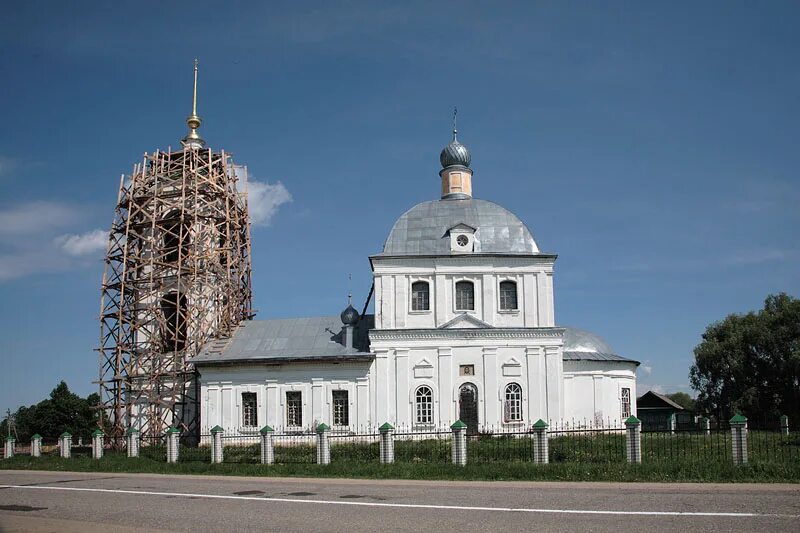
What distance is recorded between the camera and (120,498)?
48.4ft

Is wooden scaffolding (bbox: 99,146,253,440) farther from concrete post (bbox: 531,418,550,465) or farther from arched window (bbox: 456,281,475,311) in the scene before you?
concrete post (bbox: 531,418,550,465)

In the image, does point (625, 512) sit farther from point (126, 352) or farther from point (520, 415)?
point (126, 352)

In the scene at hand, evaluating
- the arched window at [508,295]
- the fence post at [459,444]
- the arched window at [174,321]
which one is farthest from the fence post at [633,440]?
the arched window at [174,321]

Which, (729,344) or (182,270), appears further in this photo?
(729,344)

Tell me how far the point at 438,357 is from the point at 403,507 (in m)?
18.8

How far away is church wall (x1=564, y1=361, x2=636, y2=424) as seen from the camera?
32.2m

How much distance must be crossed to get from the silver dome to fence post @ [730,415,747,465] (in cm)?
2048

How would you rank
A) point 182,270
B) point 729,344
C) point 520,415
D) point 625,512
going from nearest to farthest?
1. point 625,512
2. point 520,415
3. point 182,270
4. point 729,344

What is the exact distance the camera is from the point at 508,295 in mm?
31656

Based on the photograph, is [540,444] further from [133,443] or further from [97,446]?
[97,446]

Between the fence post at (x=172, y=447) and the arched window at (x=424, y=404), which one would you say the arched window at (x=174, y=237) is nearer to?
the fence post at (x=172, y=447)

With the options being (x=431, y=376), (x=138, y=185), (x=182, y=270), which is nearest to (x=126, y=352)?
(x=182, y=270)

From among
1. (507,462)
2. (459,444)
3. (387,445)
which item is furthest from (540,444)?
(387,445)

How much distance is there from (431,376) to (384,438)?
9.65 m
